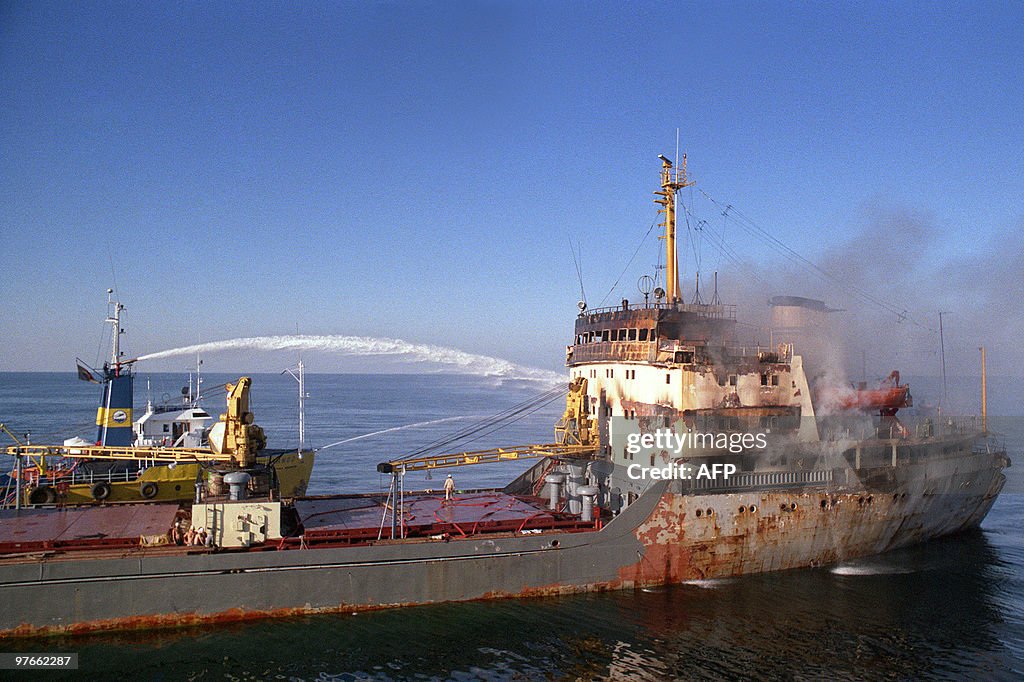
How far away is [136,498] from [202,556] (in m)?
12.3

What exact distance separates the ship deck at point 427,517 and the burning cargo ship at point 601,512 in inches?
3.5

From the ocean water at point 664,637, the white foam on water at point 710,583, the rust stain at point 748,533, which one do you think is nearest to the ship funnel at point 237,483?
the ocean water at point 664,637

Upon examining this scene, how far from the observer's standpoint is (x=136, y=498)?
28.2m

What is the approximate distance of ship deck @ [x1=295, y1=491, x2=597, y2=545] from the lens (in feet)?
68.0

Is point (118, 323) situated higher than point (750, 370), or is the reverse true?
point (118, 323)

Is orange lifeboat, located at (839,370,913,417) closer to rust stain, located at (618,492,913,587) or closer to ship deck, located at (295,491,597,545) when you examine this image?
rust stain, located at (618,492,913,587)

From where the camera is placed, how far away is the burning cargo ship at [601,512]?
1833 centimetres

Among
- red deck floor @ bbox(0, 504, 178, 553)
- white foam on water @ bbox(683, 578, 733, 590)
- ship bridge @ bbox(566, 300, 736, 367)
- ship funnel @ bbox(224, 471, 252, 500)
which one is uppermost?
ship bridge @ bbox(566, 300, 736, 367)

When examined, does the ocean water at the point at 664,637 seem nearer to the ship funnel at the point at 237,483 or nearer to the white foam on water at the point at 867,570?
the white foam on water at the point at 867,570

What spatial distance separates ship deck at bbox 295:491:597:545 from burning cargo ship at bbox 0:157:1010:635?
90 millimetres

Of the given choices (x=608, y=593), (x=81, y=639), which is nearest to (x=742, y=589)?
(x=608, y=593)

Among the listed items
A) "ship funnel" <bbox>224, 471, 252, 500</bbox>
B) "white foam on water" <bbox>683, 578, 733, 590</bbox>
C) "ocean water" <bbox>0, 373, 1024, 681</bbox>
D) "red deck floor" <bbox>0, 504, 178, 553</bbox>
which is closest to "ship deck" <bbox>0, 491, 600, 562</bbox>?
"red deck floor" <bbox>0, 504, 178, 553</bbox>

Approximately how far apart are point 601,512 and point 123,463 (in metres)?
22.3

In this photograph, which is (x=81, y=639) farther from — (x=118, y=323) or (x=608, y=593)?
(x=118, y=323)
